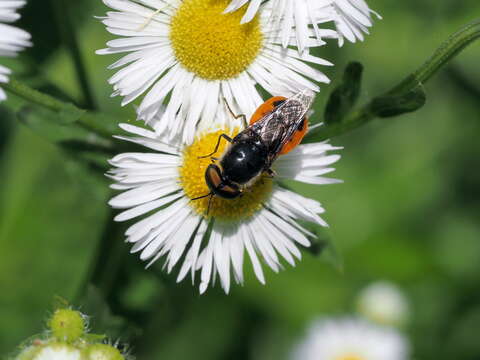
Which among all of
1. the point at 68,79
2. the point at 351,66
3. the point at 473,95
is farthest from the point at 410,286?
the point at 68,79

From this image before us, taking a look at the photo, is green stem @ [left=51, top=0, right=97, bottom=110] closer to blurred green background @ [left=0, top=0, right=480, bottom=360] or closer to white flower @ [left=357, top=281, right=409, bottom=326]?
blurred green background @ [left=0, top=0, right=480, bottom=360]

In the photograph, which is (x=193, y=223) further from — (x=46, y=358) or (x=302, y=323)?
(x=302, y=323)

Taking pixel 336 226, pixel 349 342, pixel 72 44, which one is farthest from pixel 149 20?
pixel 349 342

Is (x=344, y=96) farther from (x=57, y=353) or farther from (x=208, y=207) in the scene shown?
(x=57, y=353)

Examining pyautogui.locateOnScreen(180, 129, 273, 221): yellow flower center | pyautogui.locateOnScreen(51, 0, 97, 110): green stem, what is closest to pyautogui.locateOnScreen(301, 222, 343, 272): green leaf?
pyautogui.locateOnScreen(180, 129, 273, 221): yellow flower center

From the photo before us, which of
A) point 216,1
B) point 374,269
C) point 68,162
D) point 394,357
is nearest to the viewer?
point 216,1

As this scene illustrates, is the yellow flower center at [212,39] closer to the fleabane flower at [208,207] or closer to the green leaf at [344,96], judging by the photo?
the fleabane flower at [208,207]
